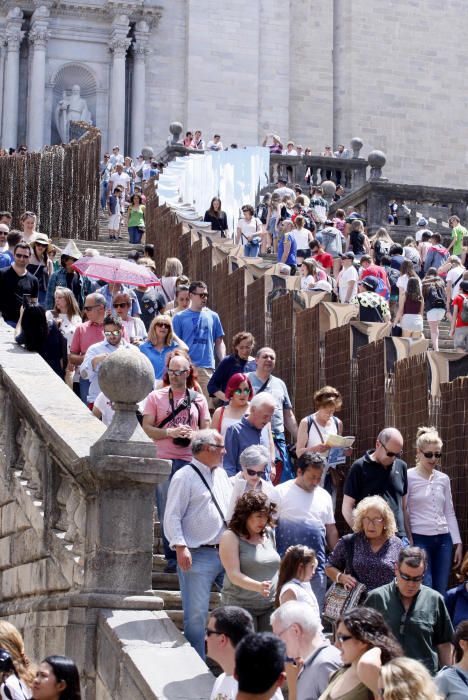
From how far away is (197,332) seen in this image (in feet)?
49.2

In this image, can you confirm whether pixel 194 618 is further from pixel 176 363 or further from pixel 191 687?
pixel 176 363

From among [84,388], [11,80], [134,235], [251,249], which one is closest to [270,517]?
[84,388]

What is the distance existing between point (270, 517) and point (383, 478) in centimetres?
178

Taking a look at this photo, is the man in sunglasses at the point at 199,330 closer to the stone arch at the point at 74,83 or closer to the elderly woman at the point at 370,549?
the elderly woman at the point at 370,549

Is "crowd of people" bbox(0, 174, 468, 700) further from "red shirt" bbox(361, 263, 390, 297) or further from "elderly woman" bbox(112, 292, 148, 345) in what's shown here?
"red shirt" bbox(361, 263, 390, 297)

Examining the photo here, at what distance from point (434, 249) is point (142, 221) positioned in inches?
193

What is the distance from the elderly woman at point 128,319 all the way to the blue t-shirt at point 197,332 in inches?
16.5

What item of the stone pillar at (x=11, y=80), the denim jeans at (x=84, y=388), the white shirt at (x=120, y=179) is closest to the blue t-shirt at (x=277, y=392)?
the denim jeans at (x=84, y=388)

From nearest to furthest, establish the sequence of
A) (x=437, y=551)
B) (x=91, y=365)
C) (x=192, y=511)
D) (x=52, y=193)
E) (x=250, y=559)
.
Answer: (x=250, y=559) → (x=192, y=511) → (x=437, y=551) → (x=91, y=365) → (x=52, y=193)

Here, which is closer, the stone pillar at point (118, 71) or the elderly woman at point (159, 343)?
the elderly woman at point (159, 343)

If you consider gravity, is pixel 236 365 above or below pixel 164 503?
above

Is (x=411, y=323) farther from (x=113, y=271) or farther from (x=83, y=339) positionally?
(x=83, y=339)

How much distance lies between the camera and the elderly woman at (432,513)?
11.1m

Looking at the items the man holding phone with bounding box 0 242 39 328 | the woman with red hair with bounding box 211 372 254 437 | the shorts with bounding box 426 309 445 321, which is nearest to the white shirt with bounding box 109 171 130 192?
the shorts with bounding box 426 309 445 321
